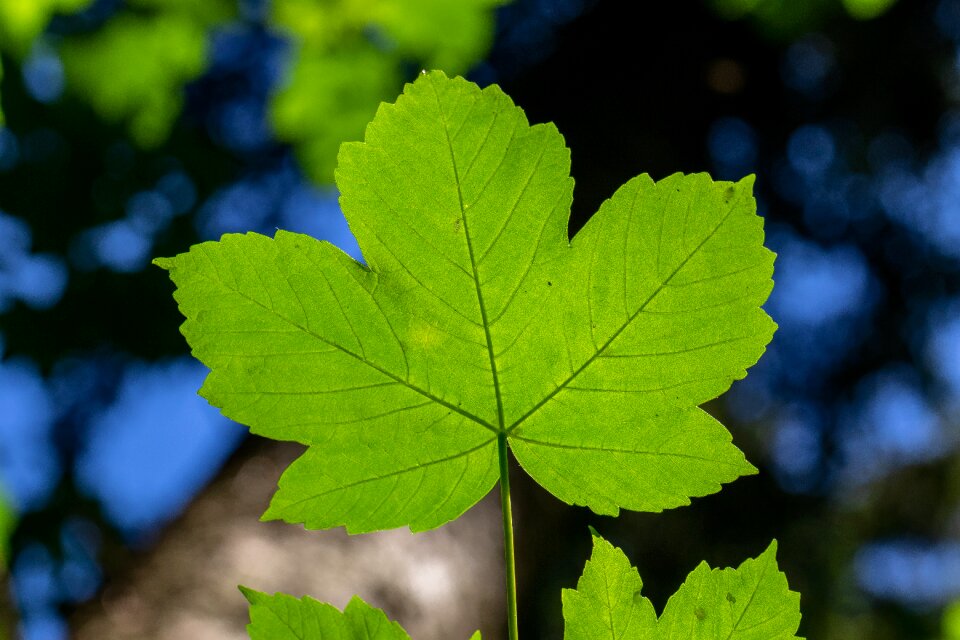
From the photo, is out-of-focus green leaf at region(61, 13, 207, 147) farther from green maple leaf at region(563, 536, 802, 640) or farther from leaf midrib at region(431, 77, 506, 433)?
green maple leaf at region(563, 536, 802, 640)

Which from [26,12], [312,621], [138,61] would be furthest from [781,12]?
[312,621]

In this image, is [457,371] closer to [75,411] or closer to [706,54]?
[706,54]

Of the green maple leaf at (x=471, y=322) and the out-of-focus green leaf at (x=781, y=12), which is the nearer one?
the green maple leaf at (x=471, y=322)

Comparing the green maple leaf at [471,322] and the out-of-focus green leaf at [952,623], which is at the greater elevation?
the out-of-focus green leaf at [952,623]

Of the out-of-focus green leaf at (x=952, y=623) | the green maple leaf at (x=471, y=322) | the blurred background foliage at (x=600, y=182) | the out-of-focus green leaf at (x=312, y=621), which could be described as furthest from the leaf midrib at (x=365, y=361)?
the out-of-focus green leaf at (x=952, y=623)

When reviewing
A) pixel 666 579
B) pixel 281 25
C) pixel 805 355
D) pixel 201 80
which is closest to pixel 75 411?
pixel 201 80

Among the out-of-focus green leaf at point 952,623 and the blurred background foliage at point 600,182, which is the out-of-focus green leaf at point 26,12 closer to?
the blurred background foliage at point 600,182

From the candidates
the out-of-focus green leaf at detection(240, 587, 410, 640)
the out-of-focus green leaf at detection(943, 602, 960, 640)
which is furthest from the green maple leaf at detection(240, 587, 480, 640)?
the out-of-focus green leaf at detection(943, 602, 960, 640)
